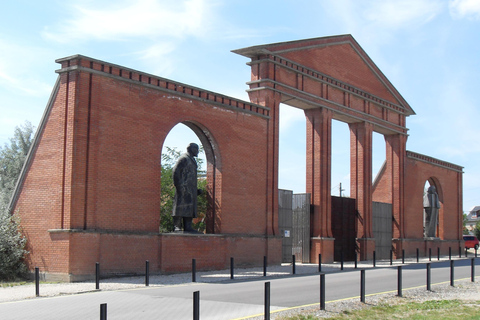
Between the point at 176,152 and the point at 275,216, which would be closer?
the point at 275,216

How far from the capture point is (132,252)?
1956 cm

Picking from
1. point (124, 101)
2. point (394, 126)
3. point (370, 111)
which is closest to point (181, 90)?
point (124, 101)

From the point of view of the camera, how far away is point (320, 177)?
29.8m

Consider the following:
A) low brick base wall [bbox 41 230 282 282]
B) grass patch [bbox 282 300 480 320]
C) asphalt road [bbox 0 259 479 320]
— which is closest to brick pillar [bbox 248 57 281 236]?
low brick base wall [bbox 41 230 282 282]

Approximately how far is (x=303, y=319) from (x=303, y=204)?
768 inches

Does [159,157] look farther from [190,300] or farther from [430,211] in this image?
[430,211]

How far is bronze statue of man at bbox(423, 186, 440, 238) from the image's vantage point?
1593 inches

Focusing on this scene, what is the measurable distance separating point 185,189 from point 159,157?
5.17ft

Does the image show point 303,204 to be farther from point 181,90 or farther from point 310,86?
point 181,90

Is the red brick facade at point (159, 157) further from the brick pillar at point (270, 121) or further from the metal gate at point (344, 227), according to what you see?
the metal gate at point (344, 227)

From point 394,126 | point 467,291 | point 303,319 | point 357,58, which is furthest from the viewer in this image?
point 394,126

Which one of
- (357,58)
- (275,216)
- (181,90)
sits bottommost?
(275,216)

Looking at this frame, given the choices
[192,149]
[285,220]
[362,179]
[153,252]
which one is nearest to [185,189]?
[192,149]

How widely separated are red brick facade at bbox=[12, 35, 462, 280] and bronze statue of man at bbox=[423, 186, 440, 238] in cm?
798
